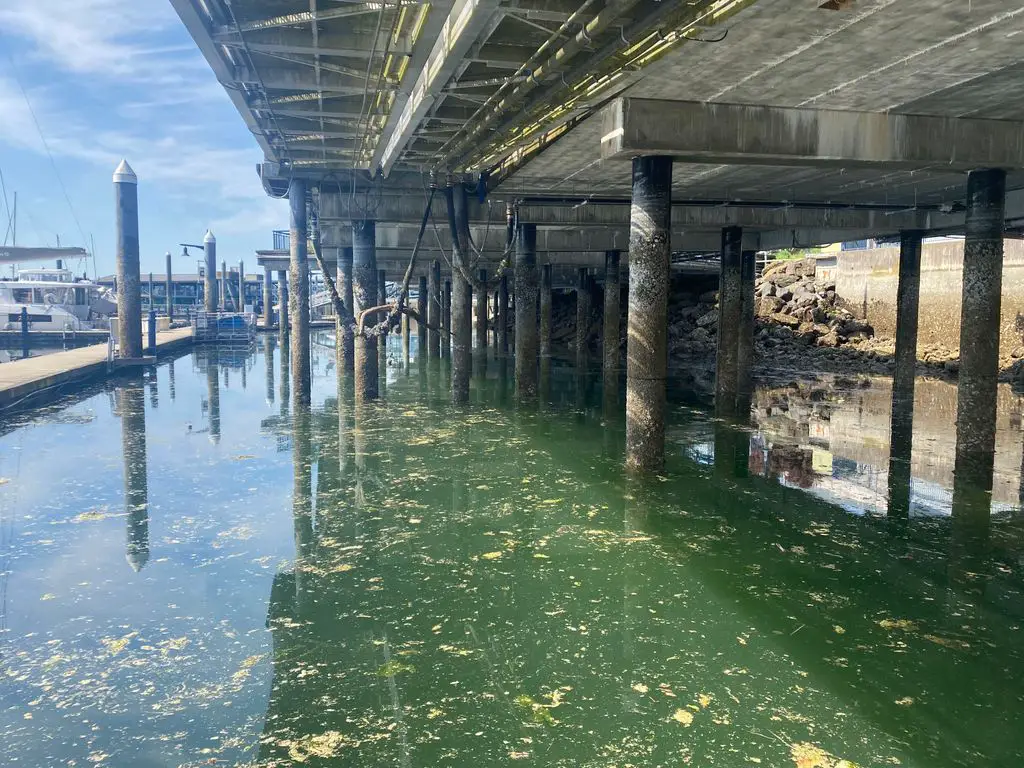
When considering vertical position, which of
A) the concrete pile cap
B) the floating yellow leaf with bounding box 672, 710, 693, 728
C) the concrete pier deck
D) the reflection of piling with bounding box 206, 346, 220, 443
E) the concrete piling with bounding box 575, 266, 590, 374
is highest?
the concrete pile cap

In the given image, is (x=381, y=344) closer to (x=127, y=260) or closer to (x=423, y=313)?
(x=423, y=313)

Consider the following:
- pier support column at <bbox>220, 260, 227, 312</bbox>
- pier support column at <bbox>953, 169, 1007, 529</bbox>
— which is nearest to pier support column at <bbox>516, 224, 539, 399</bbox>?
pier support column at <bbox>953, 169, 1007, 529</bbox>

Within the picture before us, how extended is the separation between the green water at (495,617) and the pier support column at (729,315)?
25.0ft

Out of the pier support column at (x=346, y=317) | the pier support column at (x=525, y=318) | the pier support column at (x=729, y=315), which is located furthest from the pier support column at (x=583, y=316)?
the pier support column at (x=525, y=318)

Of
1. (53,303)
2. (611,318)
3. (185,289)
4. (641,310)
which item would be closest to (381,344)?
(611,318)

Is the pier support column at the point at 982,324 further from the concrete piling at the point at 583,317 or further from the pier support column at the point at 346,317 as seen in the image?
the concrete piling at the point at 583,317

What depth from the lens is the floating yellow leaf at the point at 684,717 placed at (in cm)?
557

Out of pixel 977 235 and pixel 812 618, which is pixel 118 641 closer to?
pixel 812 618

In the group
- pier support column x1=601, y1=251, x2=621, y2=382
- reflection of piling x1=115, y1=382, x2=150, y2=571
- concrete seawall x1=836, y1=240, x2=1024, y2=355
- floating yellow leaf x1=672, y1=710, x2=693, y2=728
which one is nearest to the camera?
floating yellow leaf x1=672, y1=710, x2=693, y2=728

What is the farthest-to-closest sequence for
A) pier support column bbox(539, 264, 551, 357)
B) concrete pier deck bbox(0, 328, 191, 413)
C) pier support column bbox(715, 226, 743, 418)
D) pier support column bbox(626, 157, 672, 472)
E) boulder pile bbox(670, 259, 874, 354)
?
pier support column bbox(539, 264, 551, 357)
boulder pile bbox(670, 259, 874, 354)
pier support column bbox(715, 226, 743, 418)
concrete pier deck bbox(0, 328, 191, 413)
pier support column bbox(626, 157, 672, 472)

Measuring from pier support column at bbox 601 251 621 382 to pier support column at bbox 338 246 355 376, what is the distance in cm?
974

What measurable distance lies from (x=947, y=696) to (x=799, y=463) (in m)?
8.63

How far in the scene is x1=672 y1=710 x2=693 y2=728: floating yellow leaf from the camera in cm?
557

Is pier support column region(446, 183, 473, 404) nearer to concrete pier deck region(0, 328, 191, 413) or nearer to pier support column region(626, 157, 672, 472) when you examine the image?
pier support column region(626, 157, 672, 472)
